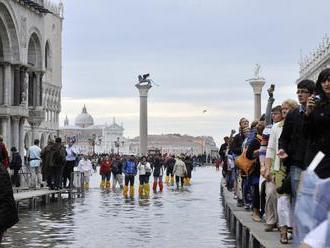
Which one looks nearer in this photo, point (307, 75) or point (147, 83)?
point (147, 83)

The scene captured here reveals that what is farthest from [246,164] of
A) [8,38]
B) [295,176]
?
[8,38]

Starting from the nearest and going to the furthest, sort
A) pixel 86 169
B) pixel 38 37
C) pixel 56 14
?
pixel 86 169 → pixel 38 37 → pixel 56 14

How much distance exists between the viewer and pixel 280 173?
34.1ft

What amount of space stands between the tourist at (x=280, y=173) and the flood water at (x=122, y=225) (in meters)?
3.62

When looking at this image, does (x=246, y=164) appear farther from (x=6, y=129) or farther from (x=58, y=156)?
(x=6, y=129)

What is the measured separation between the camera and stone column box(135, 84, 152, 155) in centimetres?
7844

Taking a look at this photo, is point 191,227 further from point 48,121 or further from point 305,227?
point 48,121

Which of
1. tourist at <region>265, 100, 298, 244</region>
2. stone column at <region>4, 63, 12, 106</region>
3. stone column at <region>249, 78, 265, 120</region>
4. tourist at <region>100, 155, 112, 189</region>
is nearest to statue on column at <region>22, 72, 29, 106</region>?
stone column at <region>4, 63, 12, 106</region>

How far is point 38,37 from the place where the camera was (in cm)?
3994

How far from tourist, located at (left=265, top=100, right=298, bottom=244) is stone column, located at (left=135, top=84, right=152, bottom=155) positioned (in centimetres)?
6758

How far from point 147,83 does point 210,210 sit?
58452mm

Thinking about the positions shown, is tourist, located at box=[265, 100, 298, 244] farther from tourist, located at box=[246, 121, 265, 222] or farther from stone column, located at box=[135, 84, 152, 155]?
stone column, located at box=[135, 84, 152, 155]

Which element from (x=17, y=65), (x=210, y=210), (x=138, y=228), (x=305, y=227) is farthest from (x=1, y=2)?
(x=305, y=227)

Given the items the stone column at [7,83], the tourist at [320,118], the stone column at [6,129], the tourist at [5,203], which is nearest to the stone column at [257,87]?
the stone column at [6,129]
